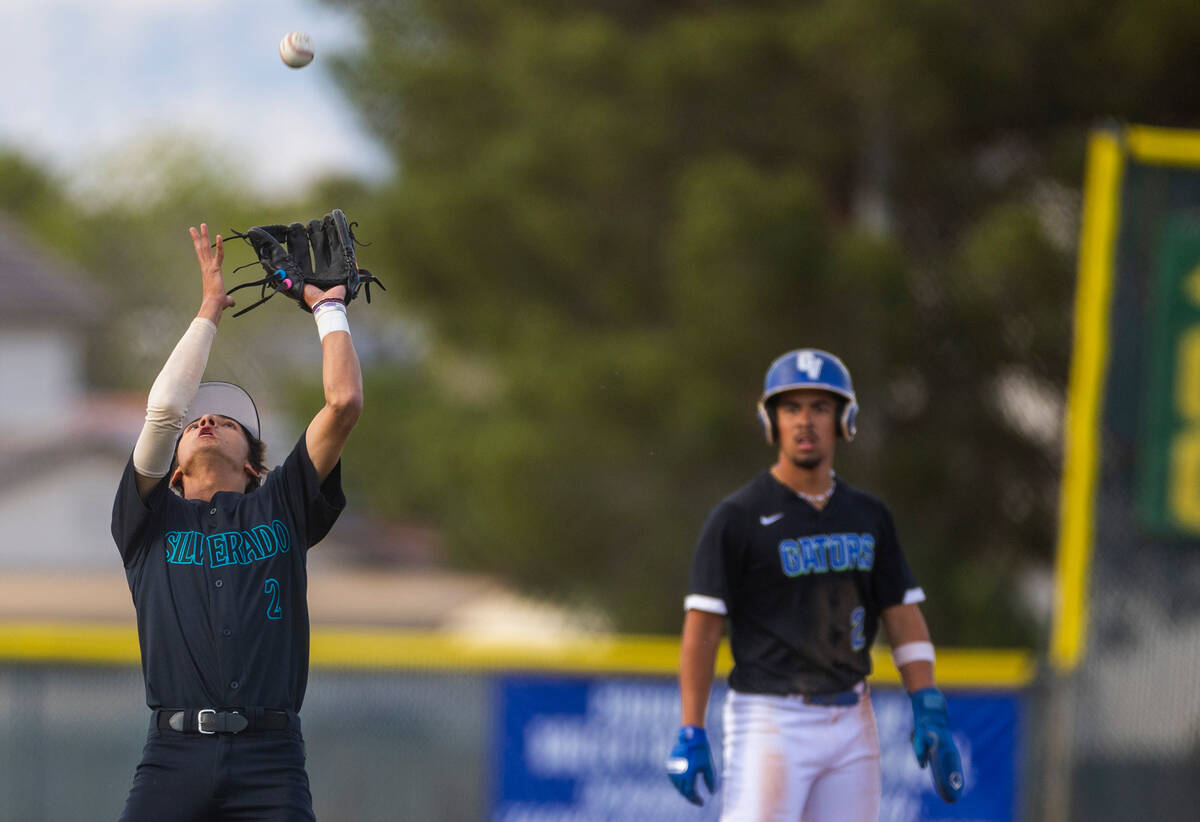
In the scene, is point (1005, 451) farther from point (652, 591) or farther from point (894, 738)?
point (894, 738)

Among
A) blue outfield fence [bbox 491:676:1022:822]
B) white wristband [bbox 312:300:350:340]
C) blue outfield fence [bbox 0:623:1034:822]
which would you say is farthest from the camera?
blue outfield fence [bbox 0:623:1034:822]

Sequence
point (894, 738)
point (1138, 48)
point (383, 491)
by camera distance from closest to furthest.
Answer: point (894, 738) < point (1138, 48) < point (383, 491)

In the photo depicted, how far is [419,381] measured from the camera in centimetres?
1672

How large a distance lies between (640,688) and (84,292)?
45013mm

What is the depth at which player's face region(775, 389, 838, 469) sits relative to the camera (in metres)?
4.95

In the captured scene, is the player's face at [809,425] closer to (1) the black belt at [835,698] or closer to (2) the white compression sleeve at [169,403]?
(1) the black belt at [835,698]

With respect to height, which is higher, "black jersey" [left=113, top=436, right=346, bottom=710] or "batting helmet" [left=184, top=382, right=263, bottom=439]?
"batting helmet" [left=184, top=382, right=263, bottom=439]

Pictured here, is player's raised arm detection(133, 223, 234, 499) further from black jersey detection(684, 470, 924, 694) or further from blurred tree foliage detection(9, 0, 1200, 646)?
blurred tree foliage detection(9, 0, 1200, 646)

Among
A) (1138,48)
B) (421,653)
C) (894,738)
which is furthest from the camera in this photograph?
(1138,48)

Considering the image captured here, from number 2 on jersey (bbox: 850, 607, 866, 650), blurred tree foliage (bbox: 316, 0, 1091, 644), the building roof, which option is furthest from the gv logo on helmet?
the building roof

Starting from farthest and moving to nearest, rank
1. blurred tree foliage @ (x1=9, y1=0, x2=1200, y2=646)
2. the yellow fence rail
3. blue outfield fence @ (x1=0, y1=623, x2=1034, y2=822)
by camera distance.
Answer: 1. blurred tree foliage @ (x1=9, y1=0, x2=1200, y2=646)
2. the yellow fence rail
3. blue outfield fence @ (x1=0, y1=623, x2=1034, y2=822)

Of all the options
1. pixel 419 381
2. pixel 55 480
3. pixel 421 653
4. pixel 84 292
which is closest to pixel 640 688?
pixel 421 653

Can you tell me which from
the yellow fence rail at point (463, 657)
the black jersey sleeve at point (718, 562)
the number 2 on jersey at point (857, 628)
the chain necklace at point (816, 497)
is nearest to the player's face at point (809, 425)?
the chain necklace at point (816, 497)

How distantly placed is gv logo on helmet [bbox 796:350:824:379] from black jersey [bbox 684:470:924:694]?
40 cm
